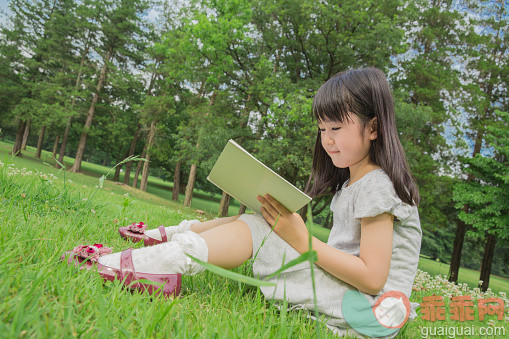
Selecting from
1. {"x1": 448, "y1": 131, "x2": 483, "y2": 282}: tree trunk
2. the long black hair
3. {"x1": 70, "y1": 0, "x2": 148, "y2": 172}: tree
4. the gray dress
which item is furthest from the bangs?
{"x1": 70, "y1": 0, "x2": 148, "y2": 172}: tree

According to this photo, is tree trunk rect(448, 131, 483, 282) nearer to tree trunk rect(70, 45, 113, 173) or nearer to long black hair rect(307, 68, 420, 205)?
long black hair rect(307, 68, 420, 205)

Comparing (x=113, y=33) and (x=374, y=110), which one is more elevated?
(x=113, y=33)

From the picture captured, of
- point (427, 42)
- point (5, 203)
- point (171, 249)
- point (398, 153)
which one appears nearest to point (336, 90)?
point (398, 153)

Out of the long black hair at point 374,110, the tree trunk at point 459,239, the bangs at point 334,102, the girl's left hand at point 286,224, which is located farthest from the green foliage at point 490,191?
the girl's left hand at point 286,224

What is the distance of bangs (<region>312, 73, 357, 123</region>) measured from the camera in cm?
148

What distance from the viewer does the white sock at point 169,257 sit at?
1.18 meters

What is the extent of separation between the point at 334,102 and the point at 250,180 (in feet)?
1.93

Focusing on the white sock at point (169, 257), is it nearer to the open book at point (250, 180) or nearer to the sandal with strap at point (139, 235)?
the open book at point (250, 180)

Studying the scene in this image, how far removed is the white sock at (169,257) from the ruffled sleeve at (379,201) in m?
0.68

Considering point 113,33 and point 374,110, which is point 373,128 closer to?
point 374,110

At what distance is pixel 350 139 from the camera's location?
150 centimetres

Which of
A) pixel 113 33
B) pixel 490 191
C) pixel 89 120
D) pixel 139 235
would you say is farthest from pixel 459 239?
pixel 113 33

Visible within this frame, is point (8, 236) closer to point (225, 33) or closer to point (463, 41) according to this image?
point (225, 33)

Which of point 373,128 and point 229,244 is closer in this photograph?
point 229,244
